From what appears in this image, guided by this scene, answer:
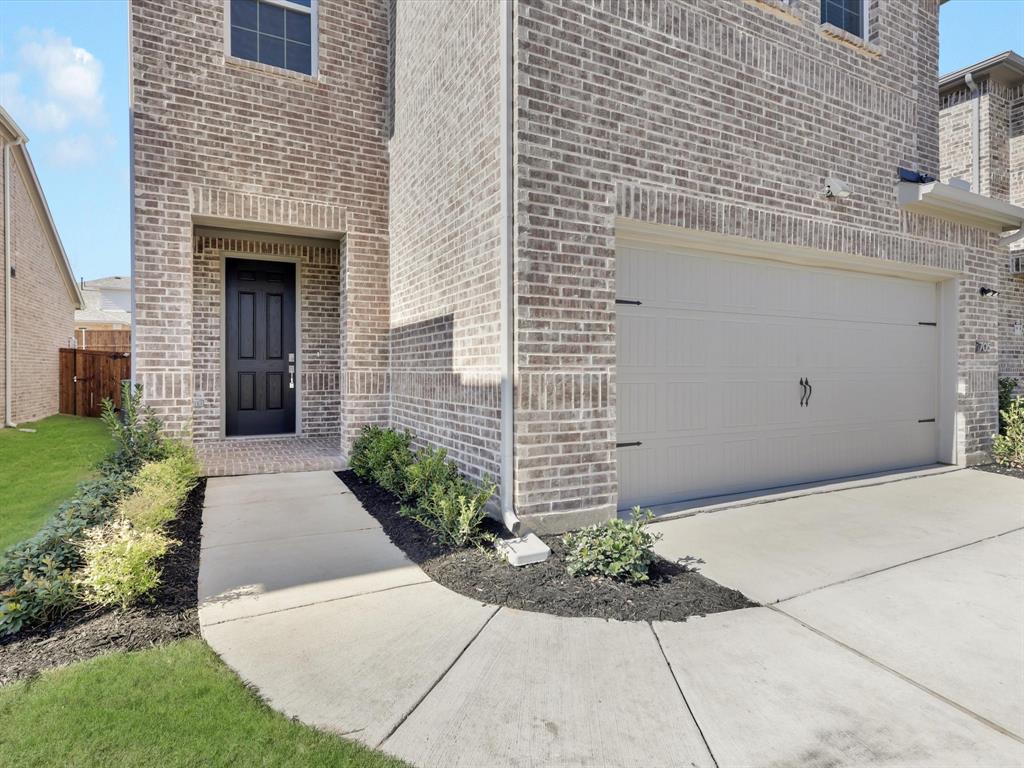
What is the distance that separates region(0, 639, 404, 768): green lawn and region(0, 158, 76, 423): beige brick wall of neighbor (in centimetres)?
1066

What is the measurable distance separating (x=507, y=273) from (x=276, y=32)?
4.96m

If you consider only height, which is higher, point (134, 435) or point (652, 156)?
point (652, 156)

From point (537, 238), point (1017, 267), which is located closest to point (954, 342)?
point (1017, 267)

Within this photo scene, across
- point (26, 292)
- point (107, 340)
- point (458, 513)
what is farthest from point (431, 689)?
point (107, 340)

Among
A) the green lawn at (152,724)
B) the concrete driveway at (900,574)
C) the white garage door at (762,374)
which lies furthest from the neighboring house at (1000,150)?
the green lawn at (152,724)

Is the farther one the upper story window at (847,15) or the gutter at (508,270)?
the upper story window at (847,15)

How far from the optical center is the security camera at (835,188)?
548 centimetres

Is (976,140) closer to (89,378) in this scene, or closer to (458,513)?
(458,513)

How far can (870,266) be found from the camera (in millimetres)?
6176

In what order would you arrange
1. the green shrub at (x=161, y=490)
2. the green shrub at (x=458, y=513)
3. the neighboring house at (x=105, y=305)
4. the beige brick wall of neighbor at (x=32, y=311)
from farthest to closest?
the neighboring house at (x=105, y=305), the beige brick wall of neighbor at (x=32, y=311), the green shrub at (x=458, y=513), the green shrub at (x=161, y=490)

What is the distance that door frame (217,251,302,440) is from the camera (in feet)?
24.8

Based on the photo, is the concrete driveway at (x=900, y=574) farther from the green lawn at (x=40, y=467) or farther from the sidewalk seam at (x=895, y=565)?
the green lawn at (x=40, y=467)

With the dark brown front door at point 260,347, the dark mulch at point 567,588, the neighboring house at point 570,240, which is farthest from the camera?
the dark brown front door at point 260,347

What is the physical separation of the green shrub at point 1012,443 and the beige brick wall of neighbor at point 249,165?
7.57 metres
